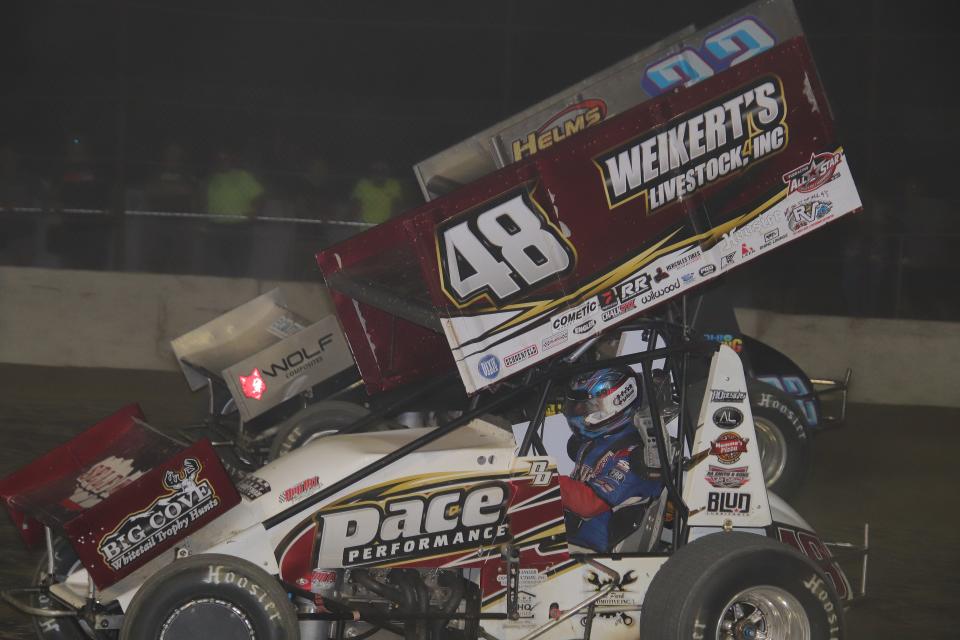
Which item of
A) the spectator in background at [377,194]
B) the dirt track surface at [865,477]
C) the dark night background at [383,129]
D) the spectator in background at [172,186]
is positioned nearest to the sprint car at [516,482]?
the dirt track surface at [865,477]

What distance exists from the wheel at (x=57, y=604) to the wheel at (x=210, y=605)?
644mm

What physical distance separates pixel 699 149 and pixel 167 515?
2.45m

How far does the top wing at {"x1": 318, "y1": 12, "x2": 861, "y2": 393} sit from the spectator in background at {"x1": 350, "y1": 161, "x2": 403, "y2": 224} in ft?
→ 32.9

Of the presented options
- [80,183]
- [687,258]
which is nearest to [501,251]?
[687,258]

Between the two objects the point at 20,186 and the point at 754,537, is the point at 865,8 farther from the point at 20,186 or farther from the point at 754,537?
the point at 754,537

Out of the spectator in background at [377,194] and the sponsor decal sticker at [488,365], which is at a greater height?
the spectator in background at [377,194]

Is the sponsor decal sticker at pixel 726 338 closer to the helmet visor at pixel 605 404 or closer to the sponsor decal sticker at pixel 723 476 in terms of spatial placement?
the helmet visor at pixel 605 404

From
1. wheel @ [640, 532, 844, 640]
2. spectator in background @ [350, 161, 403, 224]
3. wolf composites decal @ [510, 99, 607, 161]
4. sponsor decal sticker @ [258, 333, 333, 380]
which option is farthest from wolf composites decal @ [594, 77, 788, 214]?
spectator in background @ [350, 161, 403, 224]

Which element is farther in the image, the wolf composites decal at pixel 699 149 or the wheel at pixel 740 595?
the wolf composites decal at pixel 699 149

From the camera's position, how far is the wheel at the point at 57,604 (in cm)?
453

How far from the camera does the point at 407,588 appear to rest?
4.35 meters

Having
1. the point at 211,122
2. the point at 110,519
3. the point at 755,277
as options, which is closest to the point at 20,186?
the point at 211,122

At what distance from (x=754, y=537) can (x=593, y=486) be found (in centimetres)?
69

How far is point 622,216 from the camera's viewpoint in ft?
14.7
